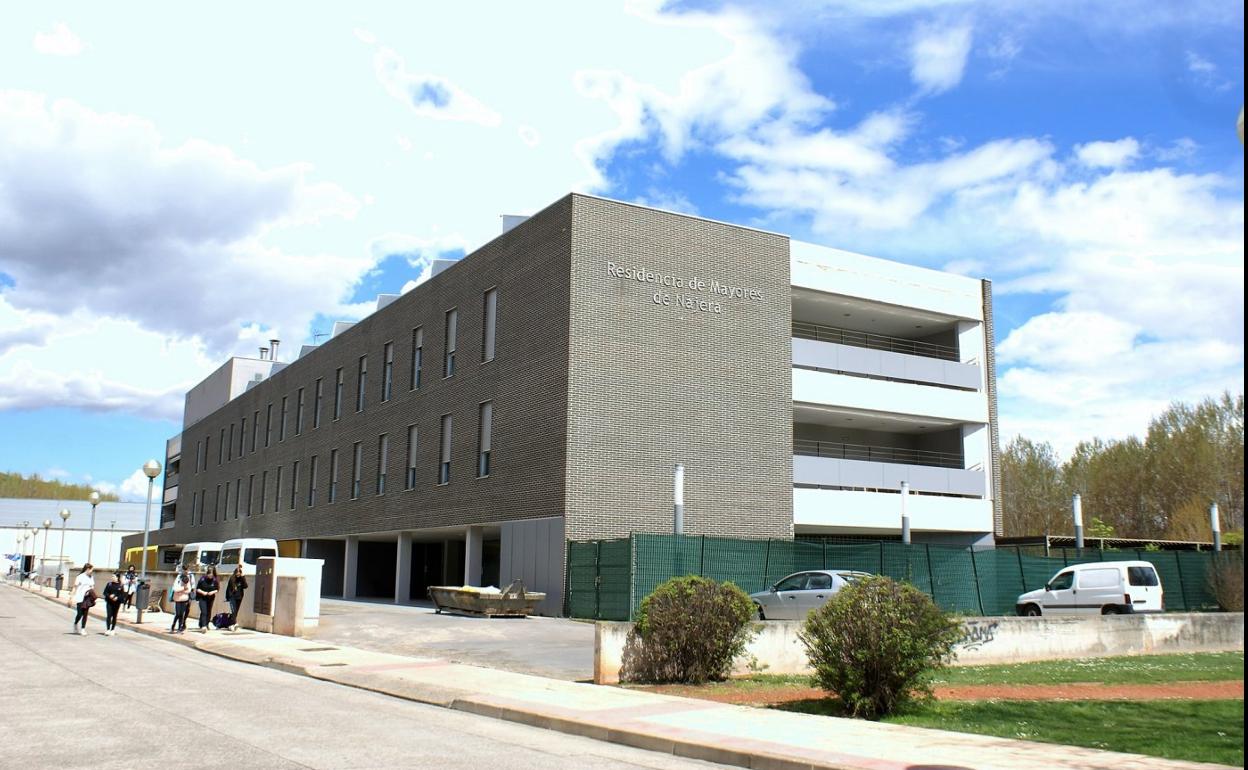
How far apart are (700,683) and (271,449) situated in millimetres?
46666

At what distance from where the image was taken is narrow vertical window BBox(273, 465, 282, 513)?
54969 mm

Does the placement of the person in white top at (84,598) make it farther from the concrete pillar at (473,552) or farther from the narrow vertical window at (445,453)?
the narrow vertical window at (445,453)

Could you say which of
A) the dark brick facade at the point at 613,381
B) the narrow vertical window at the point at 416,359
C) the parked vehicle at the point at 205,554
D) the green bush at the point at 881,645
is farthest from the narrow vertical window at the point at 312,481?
the green bush at the point at 881,645

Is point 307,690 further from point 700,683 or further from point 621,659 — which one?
point 700,683

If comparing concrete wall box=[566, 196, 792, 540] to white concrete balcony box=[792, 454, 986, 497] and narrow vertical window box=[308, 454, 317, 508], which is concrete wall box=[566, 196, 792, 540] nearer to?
white concrete balcony box=[792, 454, 986, 497]

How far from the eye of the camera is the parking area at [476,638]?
19422mm

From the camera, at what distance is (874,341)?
142ft

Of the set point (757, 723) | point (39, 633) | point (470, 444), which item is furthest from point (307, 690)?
point (470, 444)

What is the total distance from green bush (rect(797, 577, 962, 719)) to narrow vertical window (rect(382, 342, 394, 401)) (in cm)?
3230

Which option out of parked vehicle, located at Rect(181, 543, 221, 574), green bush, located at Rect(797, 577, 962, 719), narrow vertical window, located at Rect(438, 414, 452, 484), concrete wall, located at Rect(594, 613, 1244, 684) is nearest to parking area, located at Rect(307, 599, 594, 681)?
concrete wall, located at Rect(594, 613, 1244, 684)

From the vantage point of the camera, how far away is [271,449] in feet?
190

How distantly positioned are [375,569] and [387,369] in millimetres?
10691

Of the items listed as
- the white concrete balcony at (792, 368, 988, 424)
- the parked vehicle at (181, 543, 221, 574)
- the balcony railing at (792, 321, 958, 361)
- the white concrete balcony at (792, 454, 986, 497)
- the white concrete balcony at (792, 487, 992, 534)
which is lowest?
the parked vehicle at (181, 543, 221, 574)

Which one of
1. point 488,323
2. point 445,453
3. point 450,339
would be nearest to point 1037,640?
point 488,323
